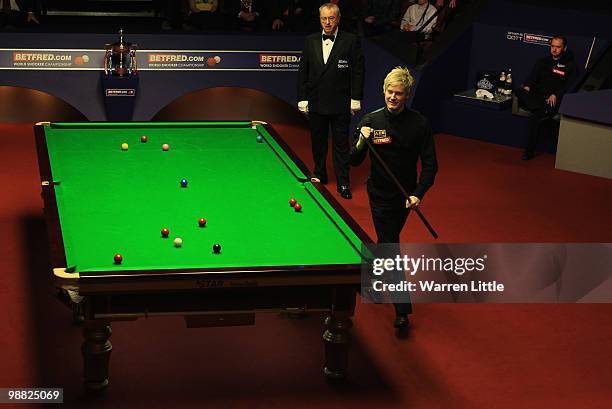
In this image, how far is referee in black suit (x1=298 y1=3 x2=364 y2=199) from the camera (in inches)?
334

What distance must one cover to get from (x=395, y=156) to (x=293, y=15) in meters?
6.41

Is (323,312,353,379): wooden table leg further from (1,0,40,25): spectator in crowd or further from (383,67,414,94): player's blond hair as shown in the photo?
(1,0,40,25): spectator in crowd

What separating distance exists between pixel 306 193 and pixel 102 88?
528cm

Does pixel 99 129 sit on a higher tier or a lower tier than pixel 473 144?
higher

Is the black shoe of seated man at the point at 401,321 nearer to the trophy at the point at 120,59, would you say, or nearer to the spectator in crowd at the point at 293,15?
the trophy at the point at 120,59

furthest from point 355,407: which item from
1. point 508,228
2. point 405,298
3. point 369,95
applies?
point 369,95

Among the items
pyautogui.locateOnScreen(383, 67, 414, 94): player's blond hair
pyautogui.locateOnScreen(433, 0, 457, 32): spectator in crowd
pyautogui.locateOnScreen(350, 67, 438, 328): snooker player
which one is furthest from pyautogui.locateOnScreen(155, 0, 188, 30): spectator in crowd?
pyautogui.locateOnScreen(383, 67, 414, 94): player's blond hair

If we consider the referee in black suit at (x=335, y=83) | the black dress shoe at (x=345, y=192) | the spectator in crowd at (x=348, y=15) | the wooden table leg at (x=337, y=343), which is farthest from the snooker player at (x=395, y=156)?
the spectator in crowd at (x=348, y=15)

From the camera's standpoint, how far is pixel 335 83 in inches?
335

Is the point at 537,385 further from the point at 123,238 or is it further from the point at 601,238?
the point at 601,238

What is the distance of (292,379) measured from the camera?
17.2 ft
